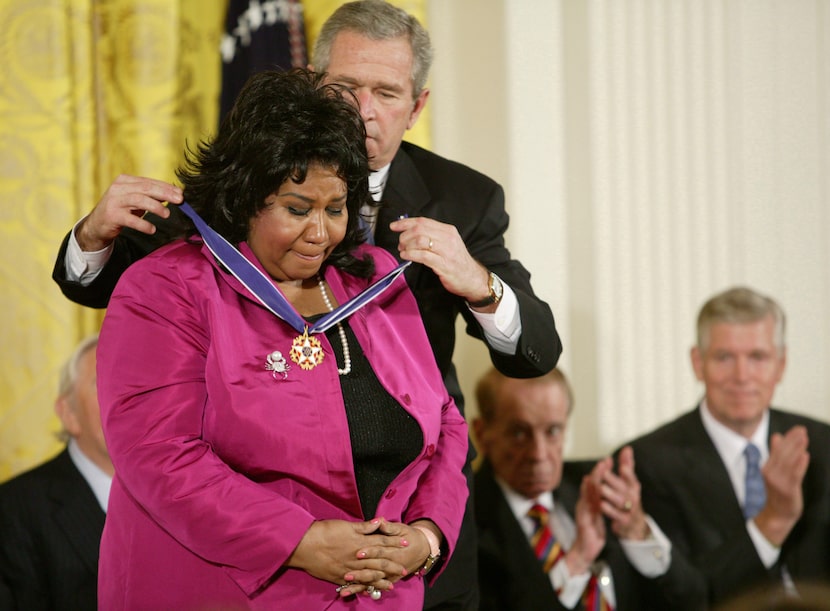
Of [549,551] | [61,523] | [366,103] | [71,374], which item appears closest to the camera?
[366,103]

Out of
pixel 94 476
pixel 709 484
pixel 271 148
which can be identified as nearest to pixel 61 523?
pixel 94 476

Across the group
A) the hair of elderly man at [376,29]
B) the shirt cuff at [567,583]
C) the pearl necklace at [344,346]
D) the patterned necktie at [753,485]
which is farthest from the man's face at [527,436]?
the pearl necklace at [344,346]

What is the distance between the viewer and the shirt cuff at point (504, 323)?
1.98 metres

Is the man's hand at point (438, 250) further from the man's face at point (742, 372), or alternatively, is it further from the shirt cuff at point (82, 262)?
the man's face at point (742, 372)

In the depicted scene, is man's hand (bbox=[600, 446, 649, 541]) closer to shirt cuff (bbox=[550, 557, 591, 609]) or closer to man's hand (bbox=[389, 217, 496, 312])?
shirt cuff (bbox=[550, 557, 591, 609])

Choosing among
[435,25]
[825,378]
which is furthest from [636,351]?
[435,25]

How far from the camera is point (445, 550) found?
1779 mm

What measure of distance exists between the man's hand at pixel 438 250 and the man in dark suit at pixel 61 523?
1587mm

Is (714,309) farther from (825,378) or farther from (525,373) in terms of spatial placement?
(525,373)

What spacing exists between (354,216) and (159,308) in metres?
0.39

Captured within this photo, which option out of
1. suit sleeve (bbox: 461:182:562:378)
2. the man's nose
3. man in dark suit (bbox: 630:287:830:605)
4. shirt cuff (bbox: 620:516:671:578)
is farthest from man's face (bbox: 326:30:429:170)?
man in dark suit (bbox: 630:287:830:605)

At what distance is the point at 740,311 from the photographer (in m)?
3.89

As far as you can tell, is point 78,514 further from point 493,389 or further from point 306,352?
point 306,352

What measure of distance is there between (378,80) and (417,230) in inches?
18.7
